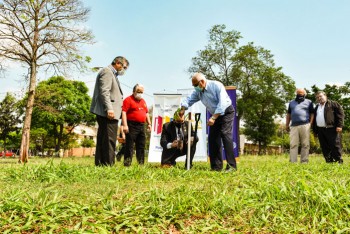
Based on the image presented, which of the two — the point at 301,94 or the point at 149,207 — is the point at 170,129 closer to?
the point at 301,94

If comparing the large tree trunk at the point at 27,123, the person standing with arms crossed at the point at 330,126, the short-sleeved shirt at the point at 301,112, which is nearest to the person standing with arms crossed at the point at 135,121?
the short-sleeved shirt at the point at 301,112

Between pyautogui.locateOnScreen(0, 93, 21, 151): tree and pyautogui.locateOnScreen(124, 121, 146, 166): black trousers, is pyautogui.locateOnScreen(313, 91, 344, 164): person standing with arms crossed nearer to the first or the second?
pyautogui.locateOnScreen(124, 121, 146, 166): black trousers

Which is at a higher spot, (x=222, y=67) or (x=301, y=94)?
(x=222, y=67)

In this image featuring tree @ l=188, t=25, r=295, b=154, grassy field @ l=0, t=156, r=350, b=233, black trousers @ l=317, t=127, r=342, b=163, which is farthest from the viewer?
tree @ l=188, t=25, r=295, b=154

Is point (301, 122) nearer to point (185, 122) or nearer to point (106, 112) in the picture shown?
point (185, 122)

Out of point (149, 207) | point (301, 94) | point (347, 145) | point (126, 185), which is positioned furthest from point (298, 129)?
point (347, 145)

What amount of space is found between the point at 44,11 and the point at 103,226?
53.0ft

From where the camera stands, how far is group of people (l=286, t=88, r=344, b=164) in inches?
320

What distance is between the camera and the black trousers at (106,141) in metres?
5.39

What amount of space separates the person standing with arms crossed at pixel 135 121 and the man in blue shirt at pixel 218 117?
1693 mm

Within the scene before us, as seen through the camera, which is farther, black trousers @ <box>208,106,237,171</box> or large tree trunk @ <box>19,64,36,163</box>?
large tree trunk @ <box>19,64,36,163</box>

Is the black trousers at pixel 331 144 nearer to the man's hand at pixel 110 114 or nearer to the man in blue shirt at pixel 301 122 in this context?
the man in blue shirt at pixel 301 122

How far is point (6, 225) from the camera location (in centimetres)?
236

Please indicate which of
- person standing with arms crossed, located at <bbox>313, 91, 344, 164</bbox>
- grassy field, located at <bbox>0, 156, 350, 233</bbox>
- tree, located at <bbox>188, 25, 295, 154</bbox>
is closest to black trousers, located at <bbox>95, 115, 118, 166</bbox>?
grassy field, located at <bbox>0, 156, 350, 233</bbox>
